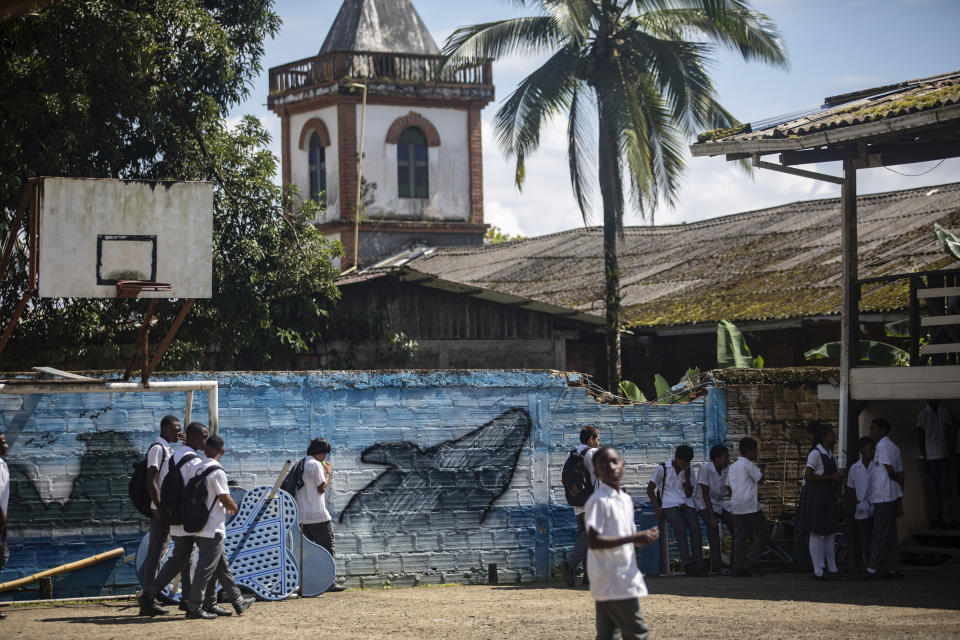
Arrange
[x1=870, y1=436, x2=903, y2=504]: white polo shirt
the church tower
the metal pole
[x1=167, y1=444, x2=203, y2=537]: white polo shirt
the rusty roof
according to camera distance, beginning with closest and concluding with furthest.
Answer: [x1=167, y1=444, x2=203, y2=537]: white polo shirt → [x1=870, y1=436, x2=903, y2=504]: white polo shirt → the rusty roof → the metal pole → the church tower

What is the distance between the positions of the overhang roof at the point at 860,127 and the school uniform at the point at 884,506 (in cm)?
318

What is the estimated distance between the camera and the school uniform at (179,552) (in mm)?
9828

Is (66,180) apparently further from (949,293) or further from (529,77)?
(529,77)

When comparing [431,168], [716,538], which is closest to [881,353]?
[716,538]

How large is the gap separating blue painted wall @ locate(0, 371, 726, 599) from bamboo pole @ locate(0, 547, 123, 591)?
3.7 inches

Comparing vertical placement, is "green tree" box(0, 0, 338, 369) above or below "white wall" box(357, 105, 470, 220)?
below

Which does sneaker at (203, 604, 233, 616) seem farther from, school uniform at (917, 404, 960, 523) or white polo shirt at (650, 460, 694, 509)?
school uniform at (917, 404, 960, 523)

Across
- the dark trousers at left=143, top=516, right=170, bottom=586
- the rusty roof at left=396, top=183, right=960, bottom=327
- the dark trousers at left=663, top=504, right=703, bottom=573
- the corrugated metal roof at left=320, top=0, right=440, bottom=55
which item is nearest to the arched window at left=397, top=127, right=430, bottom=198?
the corrugated metal roof at left=320, top=0, right=440, bottom=55

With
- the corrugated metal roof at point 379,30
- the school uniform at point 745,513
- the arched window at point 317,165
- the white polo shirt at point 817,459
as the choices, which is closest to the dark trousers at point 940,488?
the white polo shirt at point 817,459

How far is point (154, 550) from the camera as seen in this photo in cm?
1009

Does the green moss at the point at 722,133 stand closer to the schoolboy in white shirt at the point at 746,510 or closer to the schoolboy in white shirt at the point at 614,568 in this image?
the schoolboy in white shirt at the point at 746,510

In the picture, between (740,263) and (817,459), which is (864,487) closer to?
(817,459)

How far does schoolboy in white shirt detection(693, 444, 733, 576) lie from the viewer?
1294 cm

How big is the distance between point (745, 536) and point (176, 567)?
606 cm
